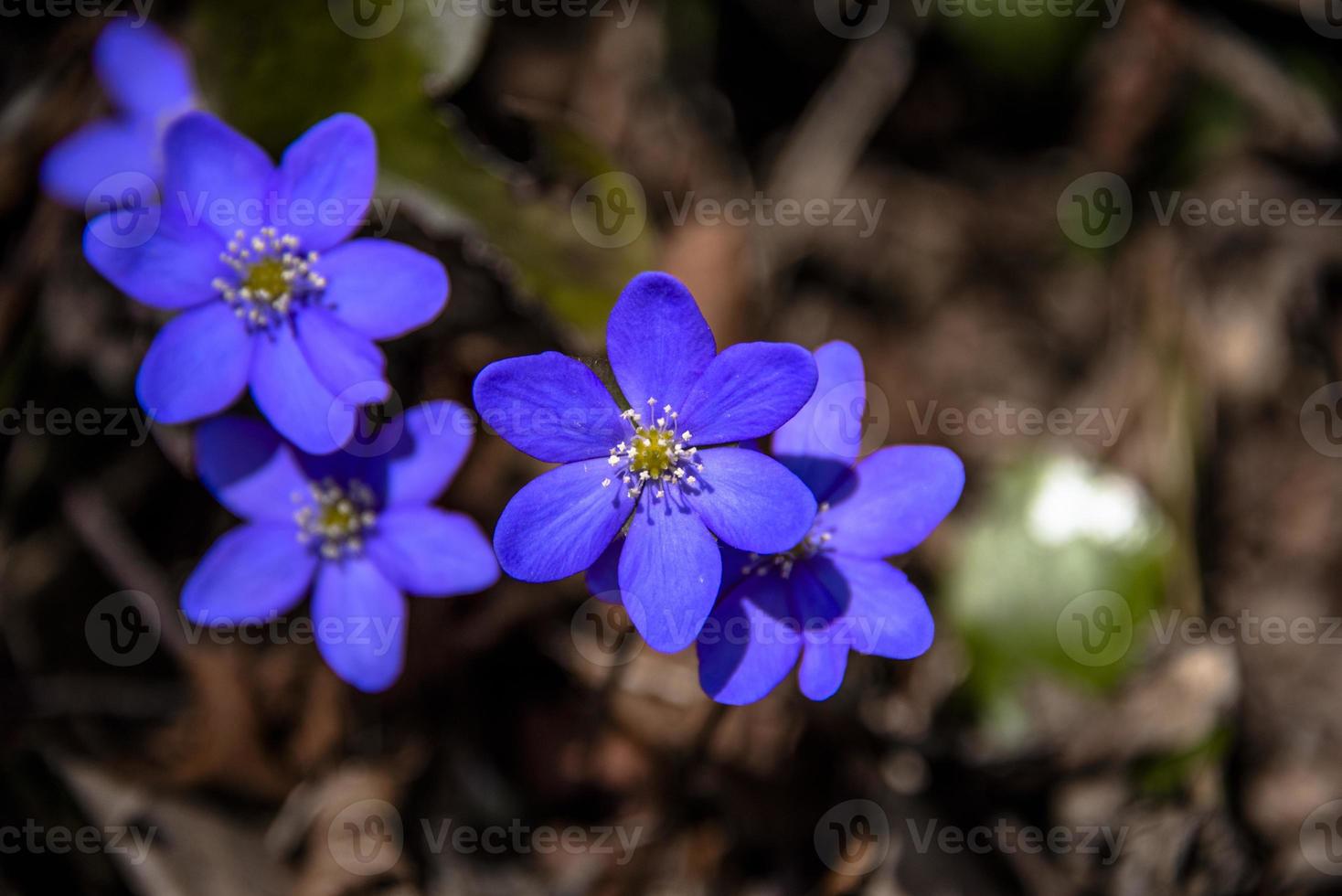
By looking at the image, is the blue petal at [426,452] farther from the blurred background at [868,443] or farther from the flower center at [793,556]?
the flower center at [793,556]

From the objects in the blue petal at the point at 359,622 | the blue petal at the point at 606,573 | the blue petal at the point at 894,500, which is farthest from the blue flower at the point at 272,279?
the blue petal at the point at 894,500

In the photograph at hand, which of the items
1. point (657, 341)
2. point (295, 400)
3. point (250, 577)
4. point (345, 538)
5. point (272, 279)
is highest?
point (657, 341)

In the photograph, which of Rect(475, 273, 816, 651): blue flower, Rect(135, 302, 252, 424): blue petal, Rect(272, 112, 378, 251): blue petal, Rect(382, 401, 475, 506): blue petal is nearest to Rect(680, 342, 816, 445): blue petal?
Rect(475, 273, 816, 651): blue flower

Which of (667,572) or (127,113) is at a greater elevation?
(667,572)

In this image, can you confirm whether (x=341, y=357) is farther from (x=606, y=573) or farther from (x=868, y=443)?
(x=868, y=443)

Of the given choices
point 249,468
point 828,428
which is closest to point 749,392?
point 828,428

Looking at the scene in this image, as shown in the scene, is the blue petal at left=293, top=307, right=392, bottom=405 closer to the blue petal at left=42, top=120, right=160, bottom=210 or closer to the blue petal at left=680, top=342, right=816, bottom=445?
the blue petal at left=680, top=342, right=816, bottom=445

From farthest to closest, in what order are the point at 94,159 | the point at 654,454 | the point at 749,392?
the point at 94,159
the point at 654,454
the point at 749,392
